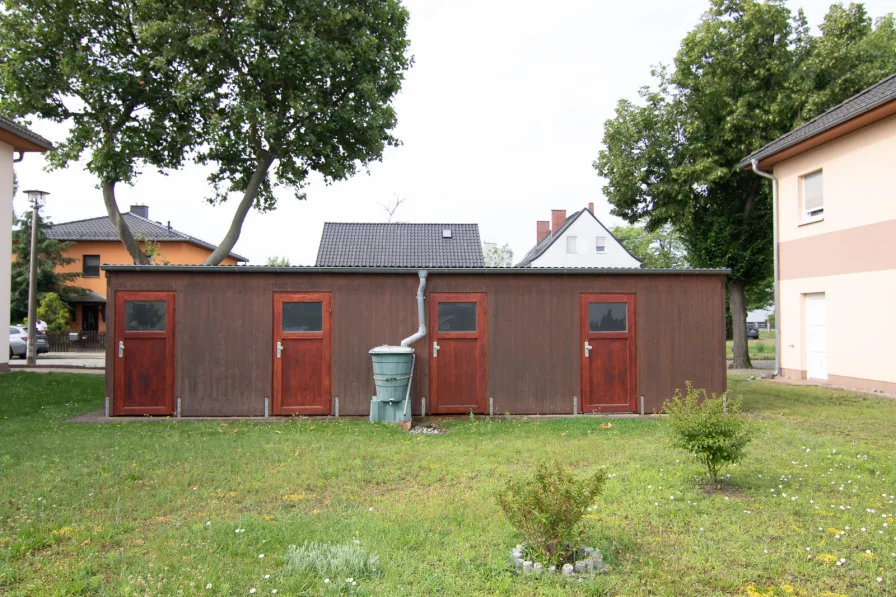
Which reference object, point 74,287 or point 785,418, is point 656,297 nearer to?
point 785,418

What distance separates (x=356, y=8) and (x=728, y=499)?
52.7ft

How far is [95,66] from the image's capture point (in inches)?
650

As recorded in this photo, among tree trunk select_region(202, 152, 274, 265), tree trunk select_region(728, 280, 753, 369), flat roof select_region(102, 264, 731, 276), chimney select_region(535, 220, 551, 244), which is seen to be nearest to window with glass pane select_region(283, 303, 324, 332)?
flat roof select_region(102, 264, 731, 276)

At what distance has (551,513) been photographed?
154 inches

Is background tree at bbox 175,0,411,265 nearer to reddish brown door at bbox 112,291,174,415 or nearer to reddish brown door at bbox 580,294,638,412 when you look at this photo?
reddish brown door at bbox 112,291,174,415

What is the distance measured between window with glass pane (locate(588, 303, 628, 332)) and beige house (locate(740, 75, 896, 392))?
20.7 ft

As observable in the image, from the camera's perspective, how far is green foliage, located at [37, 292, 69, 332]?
32.1 metres

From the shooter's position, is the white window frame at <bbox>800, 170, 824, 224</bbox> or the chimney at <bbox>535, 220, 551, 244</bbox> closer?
the white window frame at <bbox>800, 170, 824, 224</bbox>

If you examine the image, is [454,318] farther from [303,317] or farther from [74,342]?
[74,342]

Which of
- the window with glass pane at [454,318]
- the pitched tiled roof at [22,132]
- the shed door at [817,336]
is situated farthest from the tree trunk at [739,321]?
the pitched tiled roof at [22,132]

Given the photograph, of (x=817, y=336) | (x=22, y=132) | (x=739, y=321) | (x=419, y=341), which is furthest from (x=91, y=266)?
(x=817, y=336)

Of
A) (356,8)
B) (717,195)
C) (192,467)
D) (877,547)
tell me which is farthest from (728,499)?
(717,195)

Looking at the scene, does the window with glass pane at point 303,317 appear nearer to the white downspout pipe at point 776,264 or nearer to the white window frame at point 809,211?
the white window frame at point 809,211

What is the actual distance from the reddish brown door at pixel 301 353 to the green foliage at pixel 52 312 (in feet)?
89.9
